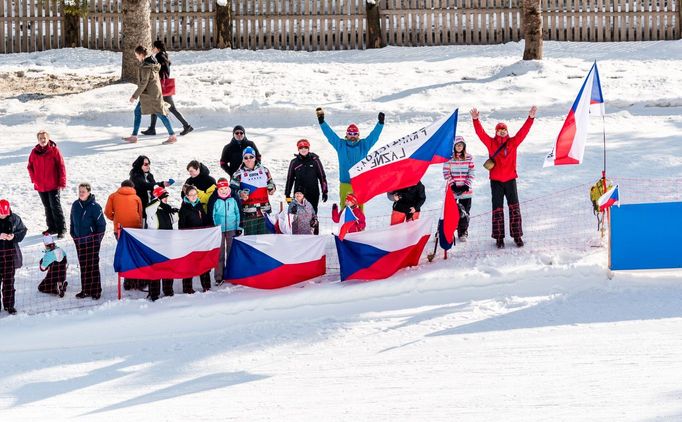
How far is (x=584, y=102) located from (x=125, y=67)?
32.8 ft

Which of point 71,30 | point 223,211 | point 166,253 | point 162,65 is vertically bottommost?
point 166,253

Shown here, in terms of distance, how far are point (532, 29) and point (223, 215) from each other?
10.1 meters

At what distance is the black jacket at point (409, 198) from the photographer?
14.1 meters

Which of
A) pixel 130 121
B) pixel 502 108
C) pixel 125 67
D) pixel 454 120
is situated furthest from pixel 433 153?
pixel 125 67

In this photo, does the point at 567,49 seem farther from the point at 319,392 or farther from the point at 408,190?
the point at 319,392

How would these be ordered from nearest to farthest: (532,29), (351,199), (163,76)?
(351,199) → (163,76) → (532,29)

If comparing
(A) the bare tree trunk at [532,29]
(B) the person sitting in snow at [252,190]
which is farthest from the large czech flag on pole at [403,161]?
(A) the bare tree trunk at [532,29]

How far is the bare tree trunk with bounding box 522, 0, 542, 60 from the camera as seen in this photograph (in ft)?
70.9

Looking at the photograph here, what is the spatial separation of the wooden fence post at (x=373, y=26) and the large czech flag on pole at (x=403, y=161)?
10.7 metres

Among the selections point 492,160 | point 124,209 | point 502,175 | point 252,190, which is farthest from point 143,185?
point 502,175

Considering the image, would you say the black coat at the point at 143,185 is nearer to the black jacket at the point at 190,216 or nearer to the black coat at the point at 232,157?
the black jacket at the point at 190,216

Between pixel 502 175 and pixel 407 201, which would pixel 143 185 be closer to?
pixel 407 201

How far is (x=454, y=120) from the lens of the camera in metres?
13.8

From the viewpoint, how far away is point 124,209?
44.6 feet
